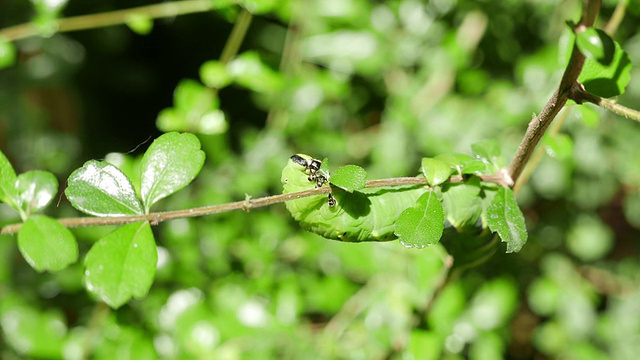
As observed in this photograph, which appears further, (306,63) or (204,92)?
(306,63)

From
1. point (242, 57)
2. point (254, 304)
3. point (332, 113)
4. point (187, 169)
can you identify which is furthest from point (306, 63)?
point (187, 169)

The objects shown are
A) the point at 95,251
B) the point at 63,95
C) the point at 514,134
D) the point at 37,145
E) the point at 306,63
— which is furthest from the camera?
the point at 63,95

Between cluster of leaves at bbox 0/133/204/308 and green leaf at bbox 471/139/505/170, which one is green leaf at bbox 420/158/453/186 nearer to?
green leaf at bbox 471/139/505/170

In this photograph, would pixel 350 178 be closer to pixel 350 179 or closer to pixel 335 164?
pixel 350 179

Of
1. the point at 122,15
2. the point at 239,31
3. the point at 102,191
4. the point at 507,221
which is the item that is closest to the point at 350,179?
the point at 507,221

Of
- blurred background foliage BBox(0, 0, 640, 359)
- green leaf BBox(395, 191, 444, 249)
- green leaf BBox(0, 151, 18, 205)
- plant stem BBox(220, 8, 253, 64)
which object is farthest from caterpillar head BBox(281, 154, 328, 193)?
plant stem BBox(220, 8, 253, 64)

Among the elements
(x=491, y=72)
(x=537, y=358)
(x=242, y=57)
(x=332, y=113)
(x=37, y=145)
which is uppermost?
(x=242, y=57)

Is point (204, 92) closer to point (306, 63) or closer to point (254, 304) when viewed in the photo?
point (306, 63)
